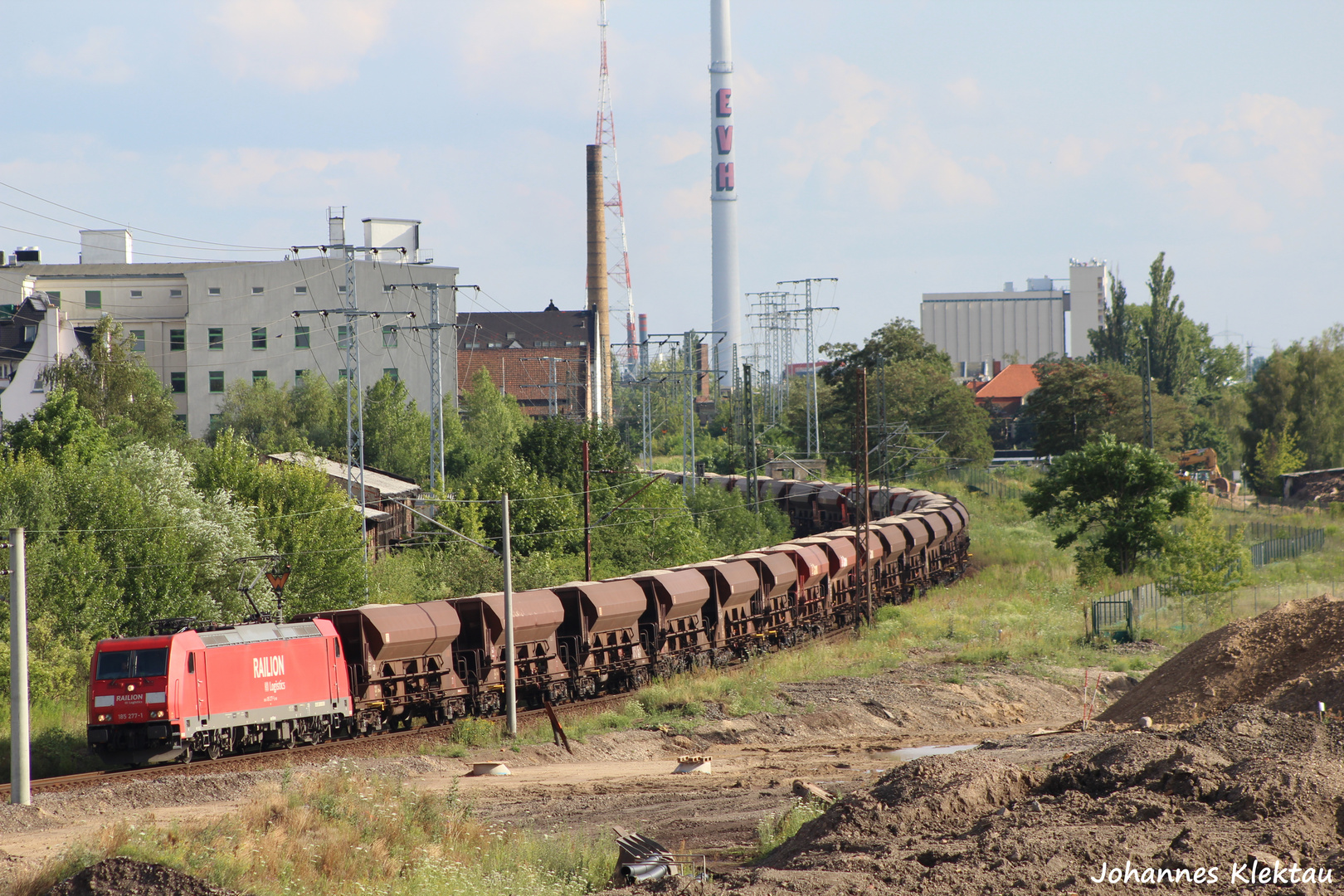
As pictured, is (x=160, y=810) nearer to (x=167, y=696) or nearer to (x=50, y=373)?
(x=167, y=696)

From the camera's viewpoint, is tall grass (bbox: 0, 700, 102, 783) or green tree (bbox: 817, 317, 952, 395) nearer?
tall grass (bbox: 0, 700, 102, 783)

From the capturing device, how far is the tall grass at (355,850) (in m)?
11.9

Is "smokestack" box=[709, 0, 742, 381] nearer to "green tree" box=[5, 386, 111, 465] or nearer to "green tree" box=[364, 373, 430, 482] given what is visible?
"green tree" box=[364, 373, 430, 482]

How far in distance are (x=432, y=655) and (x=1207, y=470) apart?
Answer: 86.2 metres

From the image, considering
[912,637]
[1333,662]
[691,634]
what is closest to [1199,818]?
[1333,662]

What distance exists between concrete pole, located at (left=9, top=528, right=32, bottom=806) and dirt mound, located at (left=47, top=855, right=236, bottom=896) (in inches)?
278

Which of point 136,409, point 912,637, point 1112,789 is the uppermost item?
point 136,409

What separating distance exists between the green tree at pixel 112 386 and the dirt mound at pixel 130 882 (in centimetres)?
4537

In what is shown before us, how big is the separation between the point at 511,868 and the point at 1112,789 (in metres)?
7.56

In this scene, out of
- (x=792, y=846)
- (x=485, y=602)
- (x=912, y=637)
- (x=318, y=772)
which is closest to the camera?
(x=792, y=846)

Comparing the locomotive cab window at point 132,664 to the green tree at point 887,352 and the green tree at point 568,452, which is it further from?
the green tree at point 887,352

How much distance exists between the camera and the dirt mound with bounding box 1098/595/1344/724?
2266 cm

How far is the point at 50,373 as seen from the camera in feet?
180

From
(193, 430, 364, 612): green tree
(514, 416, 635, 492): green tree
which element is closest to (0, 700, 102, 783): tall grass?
(193, 430, 364, 612): green tree
